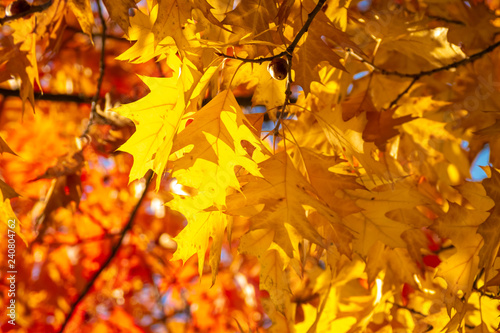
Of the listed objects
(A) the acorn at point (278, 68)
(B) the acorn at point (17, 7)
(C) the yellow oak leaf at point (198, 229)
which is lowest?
(C) the yellow oak leaf at point (198, 229)

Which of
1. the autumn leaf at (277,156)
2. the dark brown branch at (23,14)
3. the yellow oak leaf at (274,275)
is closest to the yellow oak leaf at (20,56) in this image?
the autumn leaf at (277,156)

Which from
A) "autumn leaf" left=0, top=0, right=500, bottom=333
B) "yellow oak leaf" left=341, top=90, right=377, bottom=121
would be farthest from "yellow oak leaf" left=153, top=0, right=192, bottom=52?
"yellow oak leaf" left=341, top=90, right=377, bottom=121

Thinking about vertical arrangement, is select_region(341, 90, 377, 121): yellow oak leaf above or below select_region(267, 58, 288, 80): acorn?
below

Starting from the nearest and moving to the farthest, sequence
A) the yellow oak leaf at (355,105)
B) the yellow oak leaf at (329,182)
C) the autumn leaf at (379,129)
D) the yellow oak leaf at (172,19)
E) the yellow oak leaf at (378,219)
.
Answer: the yellow oak leaf at (172,19)
the yellow oak leaf at (329,182)
the yellow oak leaf at (378,219)
the autumn leaf at (379,129)
the yellow oak leaf at (355,105)

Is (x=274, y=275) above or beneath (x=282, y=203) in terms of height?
beneath

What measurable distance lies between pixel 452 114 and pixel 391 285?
86cm

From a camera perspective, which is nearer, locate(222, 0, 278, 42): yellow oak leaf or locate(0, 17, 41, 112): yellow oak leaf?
locate(222, 0, 278, 42): yellow oak leaf

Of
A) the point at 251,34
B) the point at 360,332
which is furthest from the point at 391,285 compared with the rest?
the point at 251,34

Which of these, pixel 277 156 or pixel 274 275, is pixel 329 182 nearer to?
pixel 277 156

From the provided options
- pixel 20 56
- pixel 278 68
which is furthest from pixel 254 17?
pixel 20 56

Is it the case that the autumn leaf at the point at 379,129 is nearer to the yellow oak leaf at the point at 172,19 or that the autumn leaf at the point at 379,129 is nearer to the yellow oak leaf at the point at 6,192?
the yellow oak leaf at the point at 172,19

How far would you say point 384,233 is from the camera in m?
1.37

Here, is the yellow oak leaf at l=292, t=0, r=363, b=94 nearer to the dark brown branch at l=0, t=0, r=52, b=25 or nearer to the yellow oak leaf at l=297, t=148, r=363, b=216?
the yellow oak leaf at l=297, t=148, r=363, b=216

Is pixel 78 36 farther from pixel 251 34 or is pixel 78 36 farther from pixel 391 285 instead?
pixel 391 285
